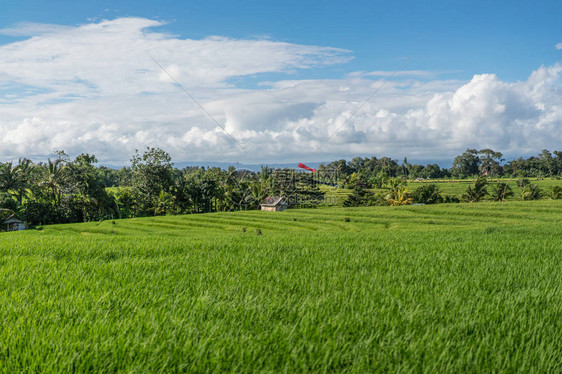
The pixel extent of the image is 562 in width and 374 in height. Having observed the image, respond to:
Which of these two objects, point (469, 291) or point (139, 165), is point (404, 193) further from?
point (469, 291)

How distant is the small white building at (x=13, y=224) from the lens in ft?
171

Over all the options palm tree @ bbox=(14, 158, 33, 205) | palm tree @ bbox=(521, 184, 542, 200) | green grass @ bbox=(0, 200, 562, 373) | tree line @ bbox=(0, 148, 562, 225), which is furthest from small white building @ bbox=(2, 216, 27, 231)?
palm tree @ bbox=(521, 184, 542, 200)

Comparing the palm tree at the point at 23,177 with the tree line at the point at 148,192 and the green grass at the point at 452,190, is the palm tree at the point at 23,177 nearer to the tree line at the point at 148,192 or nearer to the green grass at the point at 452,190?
the tree line at the point at 148,192

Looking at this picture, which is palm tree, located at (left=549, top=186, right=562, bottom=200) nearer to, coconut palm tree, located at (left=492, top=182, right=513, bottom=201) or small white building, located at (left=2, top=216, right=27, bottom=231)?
coconut palm tree, located at (left=492, top=182, right=513, bottom=201)

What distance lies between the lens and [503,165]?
16962cm

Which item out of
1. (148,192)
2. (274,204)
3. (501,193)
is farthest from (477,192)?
(148,192)

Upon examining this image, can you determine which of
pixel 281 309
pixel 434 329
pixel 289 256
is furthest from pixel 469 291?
pixel 289 256

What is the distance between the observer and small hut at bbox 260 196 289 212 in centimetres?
7669

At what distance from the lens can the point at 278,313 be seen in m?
3.96

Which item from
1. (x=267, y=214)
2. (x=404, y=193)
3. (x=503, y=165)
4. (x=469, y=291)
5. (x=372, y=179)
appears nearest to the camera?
(x=469, y=291)

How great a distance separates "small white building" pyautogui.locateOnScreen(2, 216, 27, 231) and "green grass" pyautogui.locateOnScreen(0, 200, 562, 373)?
5590cm

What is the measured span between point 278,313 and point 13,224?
63.2 m

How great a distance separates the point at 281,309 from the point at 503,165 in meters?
195

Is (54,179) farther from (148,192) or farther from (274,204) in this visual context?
(274,204)
